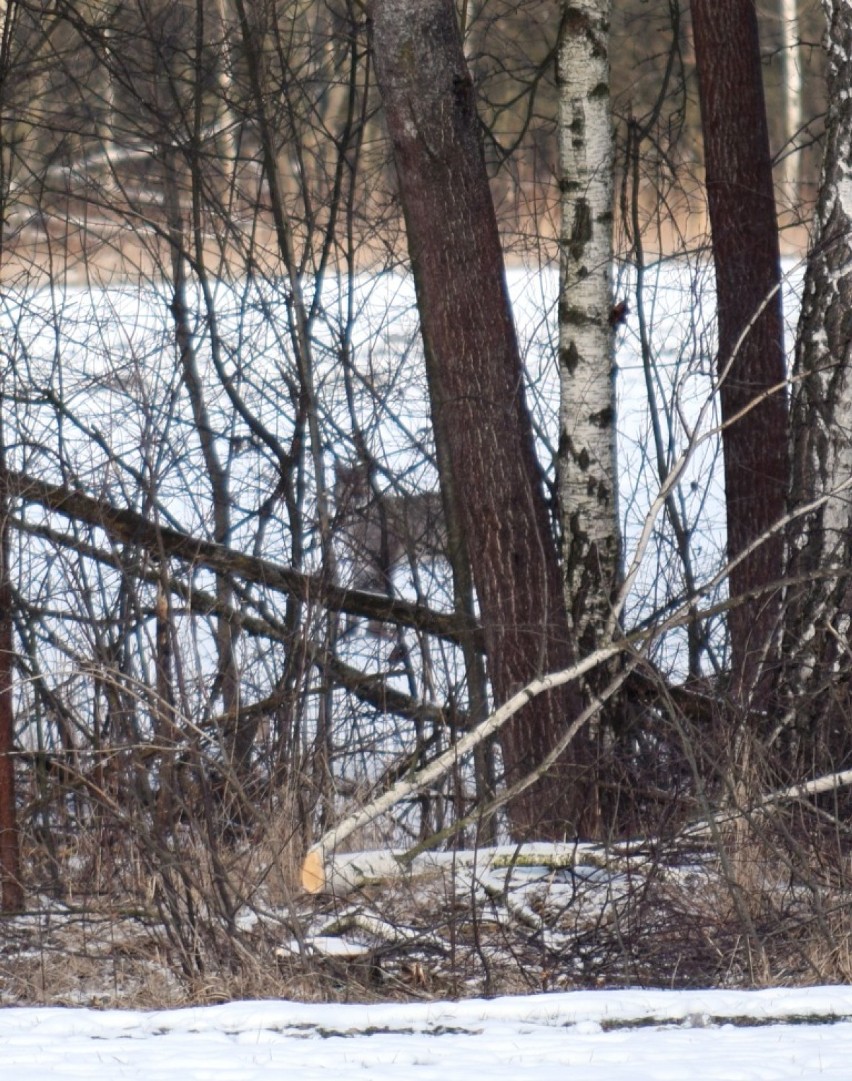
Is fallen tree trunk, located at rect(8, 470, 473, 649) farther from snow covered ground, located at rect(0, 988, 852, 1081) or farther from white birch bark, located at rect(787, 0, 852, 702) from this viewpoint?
snow covered ground, located at rect(0, 988, 852, 1081)

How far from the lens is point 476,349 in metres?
6.51

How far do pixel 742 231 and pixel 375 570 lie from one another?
2845mm

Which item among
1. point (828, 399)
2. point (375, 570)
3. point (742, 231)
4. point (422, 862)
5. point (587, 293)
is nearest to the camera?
point (422, 862)

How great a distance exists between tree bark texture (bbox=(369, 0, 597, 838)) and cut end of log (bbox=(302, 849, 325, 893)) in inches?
68.9

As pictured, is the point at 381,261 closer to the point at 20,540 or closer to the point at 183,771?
the point at 20,540

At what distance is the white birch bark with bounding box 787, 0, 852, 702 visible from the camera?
17.9 feet

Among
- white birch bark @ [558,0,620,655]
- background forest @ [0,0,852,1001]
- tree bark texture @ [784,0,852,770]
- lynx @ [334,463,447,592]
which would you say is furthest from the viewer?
lynx @ [334,463,447,592]

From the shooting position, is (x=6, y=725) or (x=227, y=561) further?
(x=227, y=561)

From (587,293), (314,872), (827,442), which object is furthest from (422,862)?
(587,293)

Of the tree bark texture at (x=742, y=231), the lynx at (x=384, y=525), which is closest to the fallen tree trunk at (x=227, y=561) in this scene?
the lynx at (x=384, y=525)

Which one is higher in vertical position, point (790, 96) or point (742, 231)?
point (790, 96)

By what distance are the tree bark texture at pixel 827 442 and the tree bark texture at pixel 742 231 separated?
2.17 metres

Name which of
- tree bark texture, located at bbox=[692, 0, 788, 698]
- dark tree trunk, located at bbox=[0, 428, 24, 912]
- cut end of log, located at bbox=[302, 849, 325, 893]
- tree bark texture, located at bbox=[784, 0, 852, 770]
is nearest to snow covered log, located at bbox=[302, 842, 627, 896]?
cut end of log, located at bbox=[302, 849, 325, 893]

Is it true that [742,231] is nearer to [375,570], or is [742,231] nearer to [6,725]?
[375,570]
